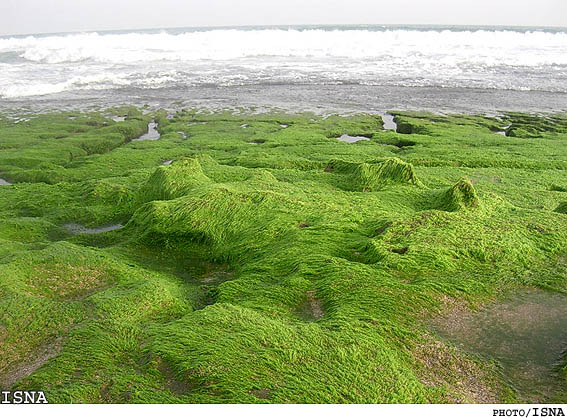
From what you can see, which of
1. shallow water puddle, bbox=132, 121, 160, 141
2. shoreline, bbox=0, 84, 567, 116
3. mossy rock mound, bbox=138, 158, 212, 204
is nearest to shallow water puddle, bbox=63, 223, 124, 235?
mossy rock mound, bbox=138, 158, 212, 204

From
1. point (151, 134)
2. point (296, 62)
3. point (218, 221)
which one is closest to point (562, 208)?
point (218, 221)

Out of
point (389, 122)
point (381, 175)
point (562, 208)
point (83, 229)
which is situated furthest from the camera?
point (389, 122)

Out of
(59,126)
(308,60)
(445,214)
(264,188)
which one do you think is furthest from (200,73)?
(445,214)

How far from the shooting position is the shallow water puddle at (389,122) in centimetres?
1732

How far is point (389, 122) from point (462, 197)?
1283 cm

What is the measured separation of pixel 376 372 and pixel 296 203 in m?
3.69

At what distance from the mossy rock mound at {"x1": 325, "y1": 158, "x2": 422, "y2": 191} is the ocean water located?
13780 mm

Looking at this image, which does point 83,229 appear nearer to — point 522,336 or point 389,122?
point 522,336

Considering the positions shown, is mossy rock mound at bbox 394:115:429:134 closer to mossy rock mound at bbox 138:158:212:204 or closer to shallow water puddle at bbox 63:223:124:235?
mossy rock mound at bbox 138:158:212:204

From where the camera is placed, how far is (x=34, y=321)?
12.8 ft

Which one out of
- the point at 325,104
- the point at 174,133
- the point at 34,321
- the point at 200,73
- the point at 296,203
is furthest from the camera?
the point at 200,73

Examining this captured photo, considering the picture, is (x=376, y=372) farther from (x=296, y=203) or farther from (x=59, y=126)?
(x=59, y=126)

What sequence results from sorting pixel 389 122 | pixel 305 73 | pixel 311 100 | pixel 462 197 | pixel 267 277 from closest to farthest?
pixel 267 277, pixel 462 197, pixel 389 122, pixel 311 100, pixel 305 73

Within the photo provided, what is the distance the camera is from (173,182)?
7637mm
